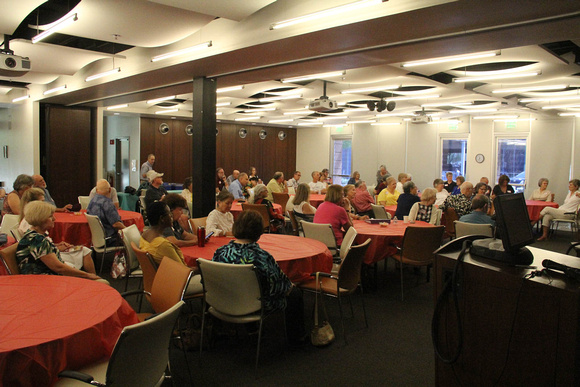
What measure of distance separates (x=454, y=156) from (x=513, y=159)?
6.77 ft

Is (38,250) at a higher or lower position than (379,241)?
higher

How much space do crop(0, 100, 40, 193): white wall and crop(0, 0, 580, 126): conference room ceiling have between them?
1165 millimetres

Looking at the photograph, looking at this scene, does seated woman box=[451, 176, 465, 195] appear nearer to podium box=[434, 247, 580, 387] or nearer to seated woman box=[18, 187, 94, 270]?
seated woman box=[18, 187, 94, 270]

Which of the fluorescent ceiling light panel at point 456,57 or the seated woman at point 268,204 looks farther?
the seated woman at point 268,204

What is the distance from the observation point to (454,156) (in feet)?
53.9

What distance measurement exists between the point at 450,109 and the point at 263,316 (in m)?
12.3

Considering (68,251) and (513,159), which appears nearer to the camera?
(68,251)

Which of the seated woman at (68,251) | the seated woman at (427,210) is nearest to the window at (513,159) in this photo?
the seated woman at (427,210)

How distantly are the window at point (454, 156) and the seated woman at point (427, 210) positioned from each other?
10270mm

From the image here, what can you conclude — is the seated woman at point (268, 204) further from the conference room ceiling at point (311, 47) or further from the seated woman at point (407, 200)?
the seated woman at point (407, 200)

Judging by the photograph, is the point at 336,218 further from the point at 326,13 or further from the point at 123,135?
the point at 123,135

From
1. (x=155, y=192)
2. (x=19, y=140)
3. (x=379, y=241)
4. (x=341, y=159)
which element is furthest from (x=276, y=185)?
(x=341, y=159)

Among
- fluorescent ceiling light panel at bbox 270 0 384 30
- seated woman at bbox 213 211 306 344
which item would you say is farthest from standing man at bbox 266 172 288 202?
seated woman at bbox 213 211 306 344

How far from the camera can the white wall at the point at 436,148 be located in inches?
551
